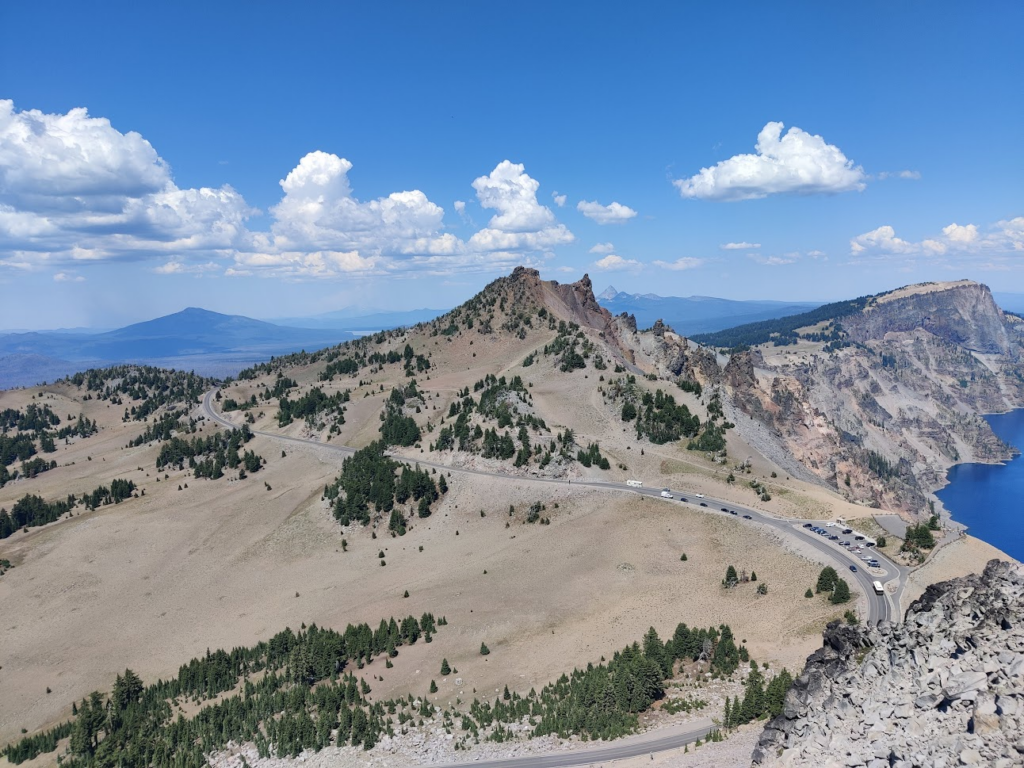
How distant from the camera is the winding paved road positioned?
44.8 metres

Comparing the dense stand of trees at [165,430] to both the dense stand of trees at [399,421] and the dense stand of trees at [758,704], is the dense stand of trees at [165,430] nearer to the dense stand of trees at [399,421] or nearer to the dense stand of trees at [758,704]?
the dense stand of trees at [399,421]

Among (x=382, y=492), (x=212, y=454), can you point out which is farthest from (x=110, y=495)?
(x=382, y=492)

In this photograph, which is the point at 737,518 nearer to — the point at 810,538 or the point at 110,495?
the point at 810,538

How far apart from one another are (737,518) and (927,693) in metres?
58.4

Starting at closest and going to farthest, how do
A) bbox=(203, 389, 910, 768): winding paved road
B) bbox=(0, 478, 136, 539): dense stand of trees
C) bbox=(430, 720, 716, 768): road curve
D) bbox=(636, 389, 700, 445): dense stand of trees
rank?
bbox=(430, 720, 716, 768): road curve
bbox=(203, 389, 910, 768): winding paved road
bbox=(636, 389, 700, 445): dense stand of trees
bbox=(0, 478, 136, 539): dense stand of trees

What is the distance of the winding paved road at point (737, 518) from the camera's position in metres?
44.8

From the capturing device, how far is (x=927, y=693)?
27.8 m

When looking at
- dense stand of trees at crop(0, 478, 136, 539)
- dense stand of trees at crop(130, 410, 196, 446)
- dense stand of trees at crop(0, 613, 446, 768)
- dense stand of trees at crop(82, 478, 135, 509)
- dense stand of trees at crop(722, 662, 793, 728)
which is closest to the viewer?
dense stand of trees at crop(722, 662, 793, 728)

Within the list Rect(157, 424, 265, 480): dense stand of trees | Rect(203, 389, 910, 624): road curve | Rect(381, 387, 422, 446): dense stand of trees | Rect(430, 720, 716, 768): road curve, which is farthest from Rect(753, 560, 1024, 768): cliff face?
Rect(157, 424, 265, 480): dense stand of trees

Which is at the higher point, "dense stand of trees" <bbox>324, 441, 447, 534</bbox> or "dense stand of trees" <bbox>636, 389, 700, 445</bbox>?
"dense stand of trees" <bbox>636, 389, 700, 445</bbox>

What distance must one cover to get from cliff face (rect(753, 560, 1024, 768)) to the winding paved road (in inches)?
209

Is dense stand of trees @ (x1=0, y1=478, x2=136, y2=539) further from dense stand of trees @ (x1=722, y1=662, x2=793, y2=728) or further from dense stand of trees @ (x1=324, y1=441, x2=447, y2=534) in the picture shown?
dense stand of trees @ (x1=722, y1=662, x2=793, y2=728)

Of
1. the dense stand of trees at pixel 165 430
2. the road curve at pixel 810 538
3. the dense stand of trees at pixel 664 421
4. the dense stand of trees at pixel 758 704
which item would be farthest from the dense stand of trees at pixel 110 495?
the dense stand of trees at pixel 758 704

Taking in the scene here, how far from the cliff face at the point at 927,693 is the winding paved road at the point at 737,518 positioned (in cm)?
532
